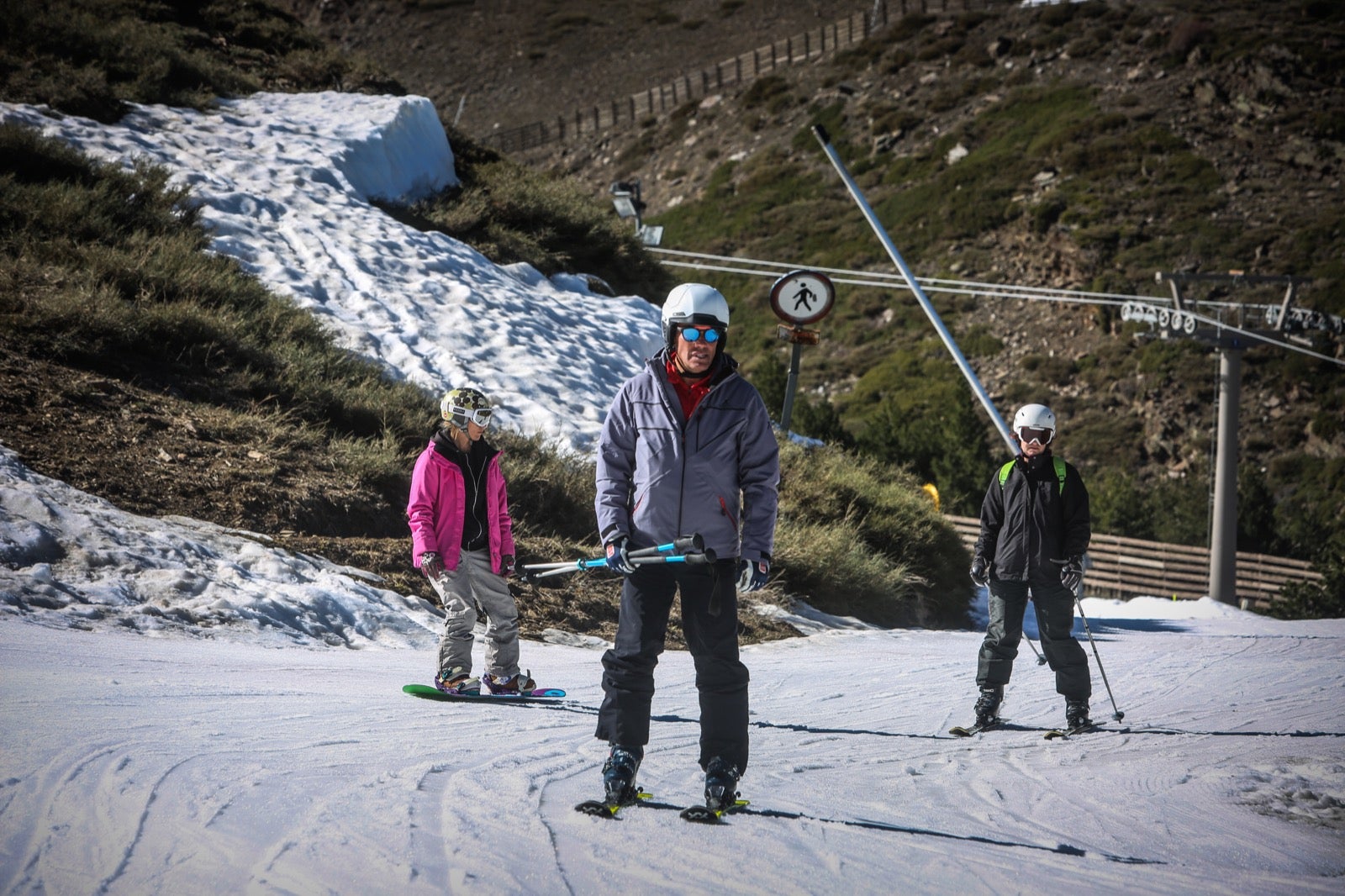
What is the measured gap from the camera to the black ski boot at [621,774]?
14.0 feet

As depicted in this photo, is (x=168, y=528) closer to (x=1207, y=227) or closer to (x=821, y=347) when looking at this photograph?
(x=821, y=347)

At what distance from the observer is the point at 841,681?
848cm

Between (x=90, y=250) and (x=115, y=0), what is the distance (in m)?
13.9

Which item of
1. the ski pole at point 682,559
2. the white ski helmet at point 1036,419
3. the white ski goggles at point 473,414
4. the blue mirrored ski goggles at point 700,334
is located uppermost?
the blue mirrored ski goggles at point 700,334

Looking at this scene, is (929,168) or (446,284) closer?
(446,284)

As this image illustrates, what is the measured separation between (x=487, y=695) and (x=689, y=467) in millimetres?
A: 2818

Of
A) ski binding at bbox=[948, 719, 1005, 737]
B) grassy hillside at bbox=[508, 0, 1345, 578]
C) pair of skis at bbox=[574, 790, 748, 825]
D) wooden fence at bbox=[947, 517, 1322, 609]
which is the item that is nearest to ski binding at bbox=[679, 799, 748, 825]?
pair of skis at bbox=[574, 790, 748, 825]

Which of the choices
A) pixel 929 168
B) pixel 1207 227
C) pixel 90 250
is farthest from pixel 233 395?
pixel 929 168

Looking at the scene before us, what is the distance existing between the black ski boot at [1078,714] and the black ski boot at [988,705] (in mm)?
410

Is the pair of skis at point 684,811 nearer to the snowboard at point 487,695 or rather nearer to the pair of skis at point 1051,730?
the snowboard at point 487,695

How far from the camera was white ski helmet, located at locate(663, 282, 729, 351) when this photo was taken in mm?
4488

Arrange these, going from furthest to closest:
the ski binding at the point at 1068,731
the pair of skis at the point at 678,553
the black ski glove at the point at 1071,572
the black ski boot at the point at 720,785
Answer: the black ski glove at the point at 1071,572 → the ski binding at the point at 1068,731 → the black ski boot at the point at 720,785 → the pair of skis at the point at 678,553

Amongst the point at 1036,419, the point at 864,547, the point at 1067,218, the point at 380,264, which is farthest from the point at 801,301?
the point at 1067,218

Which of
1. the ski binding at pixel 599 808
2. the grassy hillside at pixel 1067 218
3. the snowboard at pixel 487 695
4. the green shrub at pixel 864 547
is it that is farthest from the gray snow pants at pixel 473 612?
the grassy hillside at pixel 1067 218
